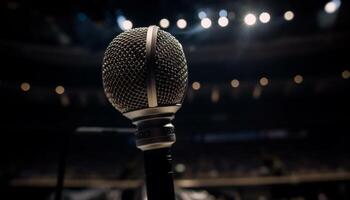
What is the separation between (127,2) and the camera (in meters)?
3.71

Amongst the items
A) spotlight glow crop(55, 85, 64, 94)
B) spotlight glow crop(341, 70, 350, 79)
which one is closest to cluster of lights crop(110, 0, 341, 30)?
spotlight glow crop(341, 70, 350, 79)

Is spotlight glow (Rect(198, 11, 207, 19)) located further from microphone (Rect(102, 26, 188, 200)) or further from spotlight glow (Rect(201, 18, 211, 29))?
microphone (Rect(102, 26, 188, 200))

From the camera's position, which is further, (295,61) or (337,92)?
(337,92)

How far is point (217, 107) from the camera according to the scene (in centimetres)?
866

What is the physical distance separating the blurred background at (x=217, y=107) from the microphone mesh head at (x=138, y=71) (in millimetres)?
4696

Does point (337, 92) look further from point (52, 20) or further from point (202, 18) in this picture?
point (52, 20)

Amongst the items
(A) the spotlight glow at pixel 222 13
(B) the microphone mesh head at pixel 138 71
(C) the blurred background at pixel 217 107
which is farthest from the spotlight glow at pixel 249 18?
(B) the microphone mesh head at pixel 138 71

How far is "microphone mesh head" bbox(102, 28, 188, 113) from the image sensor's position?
0.62m

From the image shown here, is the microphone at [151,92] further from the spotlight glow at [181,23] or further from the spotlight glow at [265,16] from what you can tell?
the spotlight glow at [265,16]

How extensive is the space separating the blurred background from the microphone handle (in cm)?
477

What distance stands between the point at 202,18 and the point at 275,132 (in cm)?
527

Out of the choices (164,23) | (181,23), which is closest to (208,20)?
(181,23)

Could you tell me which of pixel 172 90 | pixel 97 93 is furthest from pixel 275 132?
pixel 172 90

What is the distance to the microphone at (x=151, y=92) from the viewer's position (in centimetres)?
60
